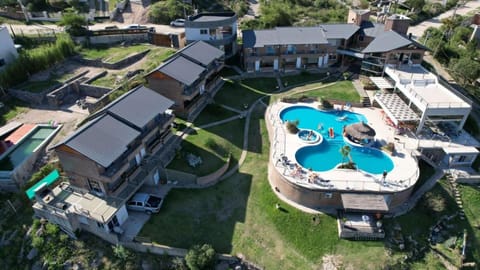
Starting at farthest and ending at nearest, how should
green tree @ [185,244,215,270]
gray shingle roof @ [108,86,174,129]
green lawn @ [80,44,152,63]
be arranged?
green lawn @ [80,44,152,63], gray shingle roof @ [108,86,174,129], green tree @ [185,244,215,270]

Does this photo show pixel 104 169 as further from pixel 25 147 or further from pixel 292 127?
pixel 292 127

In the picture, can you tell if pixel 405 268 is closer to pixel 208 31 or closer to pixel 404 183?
pixel 404 183

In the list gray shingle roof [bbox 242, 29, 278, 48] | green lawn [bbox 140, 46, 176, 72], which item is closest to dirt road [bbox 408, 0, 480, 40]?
gray shingle roof [bbox 242, 29, 278, 48]

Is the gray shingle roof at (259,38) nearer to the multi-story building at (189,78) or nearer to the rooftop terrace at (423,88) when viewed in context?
the multi-story building at (189,78)

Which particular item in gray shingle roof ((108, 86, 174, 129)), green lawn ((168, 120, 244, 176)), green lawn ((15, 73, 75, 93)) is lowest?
green lawn ((168, 120, 244, 176))

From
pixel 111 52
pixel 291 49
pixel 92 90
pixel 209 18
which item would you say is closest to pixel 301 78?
pixel 291 49

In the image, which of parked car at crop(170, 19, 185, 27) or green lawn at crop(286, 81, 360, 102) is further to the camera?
parked car at crop(170, 19, 185, 27)

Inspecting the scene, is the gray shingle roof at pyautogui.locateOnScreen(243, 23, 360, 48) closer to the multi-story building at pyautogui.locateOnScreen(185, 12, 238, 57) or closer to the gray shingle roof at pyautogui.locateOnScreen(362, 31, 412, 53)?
the multi-story building at pyautogui.locateOnScreen(185, 12, 238, 57)
